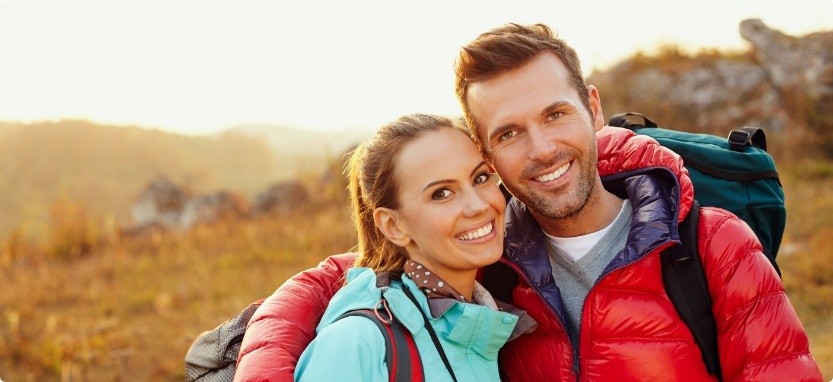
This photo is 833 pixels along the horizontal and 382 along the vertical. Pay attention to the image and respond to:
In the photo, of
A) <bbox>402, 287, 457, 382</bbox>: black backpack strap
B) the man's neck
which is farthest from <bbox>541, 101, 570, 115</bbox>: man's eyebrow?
<bbox>402, 287, 457, 382</bbox>: black backpack strap

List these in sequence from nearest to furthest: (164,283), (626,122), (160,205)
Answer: (626,122), (164,283), (160,205)

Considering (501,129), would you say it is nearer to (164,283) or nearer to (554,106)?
(554,106)

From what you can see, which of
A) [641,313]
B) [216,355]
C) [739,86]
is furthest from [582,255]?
[739,86]

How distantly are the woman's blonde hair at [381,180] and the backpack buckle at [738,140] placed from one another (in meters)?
1.29

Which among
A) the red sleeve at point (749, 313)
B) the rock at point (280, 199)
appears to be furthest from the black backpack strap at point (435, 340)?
the rock at point (280, 199)

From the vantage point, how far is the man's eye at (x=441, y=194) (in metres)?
2.73

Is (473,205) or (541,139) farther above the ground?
(541,139)

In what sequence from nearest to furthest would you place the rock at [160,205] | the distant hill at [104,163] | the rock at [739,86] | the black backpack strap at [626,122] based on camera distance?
the black backpack strap at [626,122] < the rock at [739,86] < the rock at [160,205] < the distant hill at [104,163]

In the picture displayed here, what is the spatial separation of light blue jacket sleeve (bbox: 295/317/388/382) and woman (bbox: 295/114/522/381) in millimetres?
63

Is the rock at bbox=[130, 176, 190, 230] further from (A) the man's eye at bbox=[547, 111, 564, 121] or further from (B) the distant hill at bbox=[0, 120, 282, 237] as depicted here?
(A) the man's eye at bbox=[547, 111, 564, 121]

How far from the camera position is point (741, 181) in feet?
10.4

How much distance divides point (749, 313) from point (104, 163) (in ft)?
103

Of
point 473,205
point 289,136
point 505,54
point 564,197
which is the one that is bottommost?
point 289,136

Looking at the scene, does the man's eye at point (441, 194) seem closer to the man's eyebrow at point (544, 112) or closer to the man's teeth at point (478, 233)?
the man's teeth at point (478, 233)
